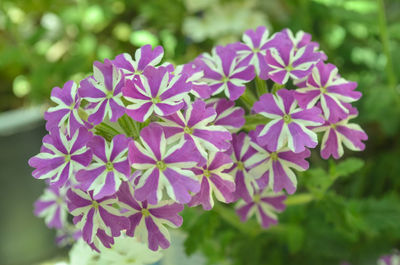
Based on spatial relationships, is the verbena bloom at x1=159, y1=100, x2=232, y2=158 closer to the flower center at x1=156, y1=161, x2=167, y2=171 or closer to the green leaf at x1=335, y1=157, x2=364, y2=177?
the flower center at x1=156, y1=161, x2=167, y2=171

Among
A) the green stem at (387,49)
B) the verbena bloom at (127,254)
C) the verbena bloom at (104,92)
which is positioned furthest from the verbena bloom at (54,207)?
the green stem at (387,49)

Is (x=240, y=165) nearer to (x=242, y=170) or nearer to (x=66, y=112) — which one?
(x=242, y=170)

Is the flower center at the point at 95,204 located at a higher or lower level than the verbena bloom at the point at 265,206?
higher

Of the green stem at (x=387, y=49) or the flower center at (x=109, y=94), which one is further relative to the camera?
the green stem at (x=387, y=49)

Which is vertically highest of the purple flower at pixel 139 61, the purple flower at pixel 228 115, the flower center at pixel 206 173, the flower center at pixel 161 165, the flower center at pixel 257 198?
the purple flower at pixel 139 61

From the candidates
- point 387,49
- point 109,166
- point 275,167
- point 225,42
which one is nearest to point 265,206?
point 275,167

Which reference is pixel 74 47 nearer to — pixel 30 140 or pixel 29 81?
pixel 29 81

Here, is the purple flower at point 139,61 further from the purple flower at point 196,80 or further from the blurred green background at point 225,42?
the blurred green background at point 225,42
